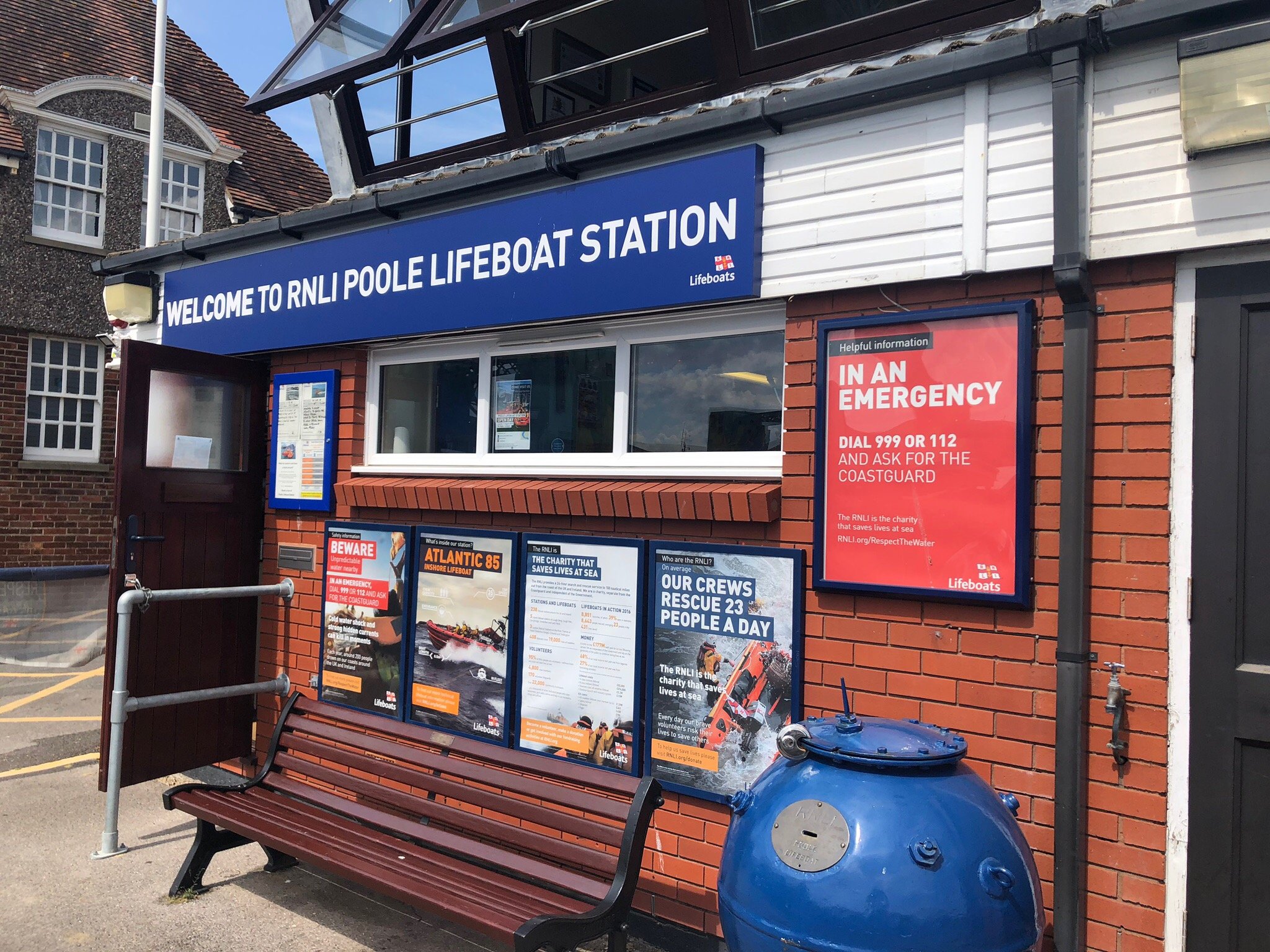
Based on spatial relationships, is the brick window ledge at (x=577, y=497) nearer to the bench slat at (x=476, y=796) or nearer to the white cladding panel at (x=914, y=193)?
the white cladding panel at (x=914, y=193)

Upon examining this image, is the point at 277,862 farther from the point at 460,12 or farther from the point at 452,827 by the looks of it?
the point at 460,12

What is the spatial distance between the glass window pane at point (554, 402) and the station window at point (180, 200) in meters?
13.3

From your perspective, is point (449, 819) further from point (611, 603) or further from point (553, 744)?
point (611, 603)

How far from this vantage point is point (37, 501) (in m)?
14.4

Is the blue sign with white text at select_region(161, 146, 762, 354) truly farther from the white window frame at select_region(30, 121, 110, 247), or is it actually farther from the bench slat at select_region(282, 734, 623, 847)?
the white window frame at select_region(30, 121, 110, 247)

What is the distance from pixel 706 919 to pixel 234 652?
11.3ft

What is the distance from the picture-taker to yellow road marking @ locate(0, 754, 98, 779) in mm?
6035

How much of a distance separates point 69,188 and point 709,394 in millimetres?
14696

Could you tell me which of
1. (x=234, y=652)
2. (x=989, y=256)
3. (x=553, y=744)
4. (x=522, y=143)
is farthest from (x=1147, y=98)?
(x=234, y=652)

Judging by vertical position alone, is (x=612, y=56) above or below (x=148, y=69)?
below

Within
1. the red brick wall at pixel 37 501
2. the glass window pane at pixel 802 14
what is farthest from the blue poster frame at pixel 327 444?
the red brick wall at pixel 37 501

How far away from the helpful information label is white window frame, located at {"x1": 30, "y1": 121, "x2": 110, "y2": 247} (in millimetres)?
15033

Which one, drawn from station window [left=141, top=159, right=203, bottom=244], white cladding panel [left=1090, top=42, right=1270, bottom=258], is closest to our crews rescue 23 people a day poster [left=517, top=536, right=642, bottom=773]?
white cladding panel [left=1090, top=42, right=1270, bottom=258]

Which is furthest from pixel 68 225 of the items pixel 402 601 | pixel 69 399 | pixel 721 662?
pixel 721 662
